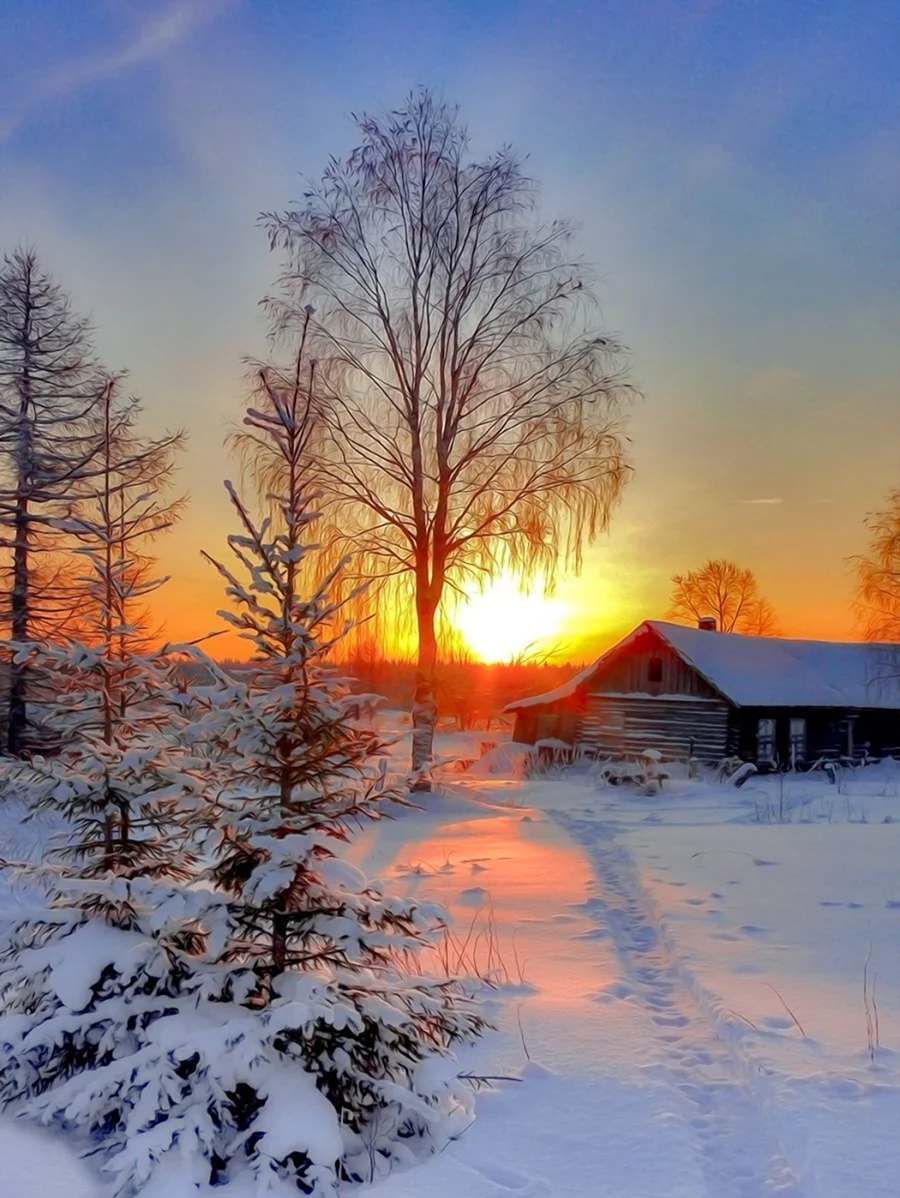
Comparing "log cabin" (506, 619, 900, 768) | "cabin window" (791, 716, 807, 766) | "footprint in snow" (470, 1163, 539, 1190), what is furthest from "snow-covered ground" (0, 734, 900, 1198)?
"cabin window" (791, 716, 807, 766)

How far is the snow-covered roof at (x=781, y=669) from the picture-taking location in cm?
2612

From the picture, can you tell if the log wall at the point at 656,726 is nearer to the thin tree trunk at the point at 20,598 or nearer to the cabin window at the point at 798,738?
the cabin window at the point at 798,738

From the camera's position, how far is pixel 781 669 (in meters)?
28.4

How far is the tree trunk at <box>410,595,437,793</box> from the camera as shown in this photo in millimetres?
17578

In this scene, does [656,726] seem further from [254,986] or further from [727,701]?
[254,986]

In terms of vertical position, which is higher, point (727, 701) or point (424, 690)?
point (424, 690)

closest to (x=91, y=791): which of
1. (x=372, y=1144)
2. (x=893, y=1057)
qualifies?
(x=372, y=1144)

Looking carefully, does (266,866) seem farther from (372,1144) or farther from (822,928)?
(822,928)

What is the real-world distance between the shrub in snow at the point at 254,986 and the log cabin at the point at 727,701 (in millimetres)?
22282

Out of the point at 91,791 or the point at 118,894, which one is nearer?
the point at 118,894

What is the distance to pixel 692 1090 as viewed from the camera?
4.57 meters

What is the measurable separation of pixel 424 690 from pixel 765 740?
44.2 feet

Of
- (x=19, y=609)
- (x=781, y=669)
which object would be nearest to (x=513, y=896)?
(x=19, y=609)

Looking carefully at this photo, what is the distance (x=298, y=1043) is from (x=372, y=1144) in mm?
574
